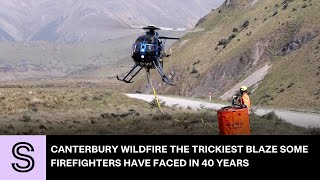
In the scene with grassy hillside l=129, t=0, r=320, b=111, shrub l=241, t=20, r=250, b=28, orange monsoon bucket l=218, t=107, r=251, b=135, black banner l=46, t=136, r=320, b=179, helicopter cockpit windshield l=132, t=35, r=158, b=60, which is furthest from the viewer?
shrub l=241, t=20, r=250, b=28

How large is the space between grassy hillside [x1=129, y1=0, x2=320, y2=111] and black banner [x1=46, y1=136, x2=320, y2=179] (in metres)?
27.9

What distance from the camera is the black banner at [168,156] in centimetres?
1208

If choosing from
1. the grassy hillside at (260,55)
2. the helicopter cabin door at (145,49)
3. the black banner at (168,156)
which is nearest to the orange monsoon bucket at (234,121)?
the black banner at (168,156)

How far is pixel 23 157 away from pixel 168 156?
332 centimetres

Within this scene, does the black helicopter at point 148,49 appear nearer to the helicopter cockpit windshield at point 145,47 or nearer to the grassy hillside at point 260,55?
the helicopter cockpit windshield at point 145,47

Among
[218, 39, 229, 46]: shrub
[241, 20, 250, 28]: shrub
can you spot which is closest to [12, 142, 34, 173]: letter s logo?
[218, 39, 229, 46]: shrub

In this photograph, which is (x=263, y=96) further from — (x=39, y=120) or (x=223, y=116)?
(x=223, y=116)

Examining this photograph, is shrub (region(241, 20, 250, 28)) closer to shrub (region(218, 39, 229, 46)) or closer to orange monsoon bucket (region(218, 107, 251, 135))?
shrub (region(218, 39, 229, 46))

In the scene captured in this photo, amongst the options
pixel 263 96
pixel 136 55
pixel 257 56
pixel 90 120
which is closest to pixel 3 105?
pixel 136 55

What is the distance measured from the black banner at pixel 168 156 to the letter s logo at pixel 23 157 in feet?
1.31

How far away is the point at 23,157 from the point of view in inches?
480

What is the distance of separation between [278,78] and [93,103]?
22.2 metres

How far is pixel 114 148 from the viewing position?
12625mm

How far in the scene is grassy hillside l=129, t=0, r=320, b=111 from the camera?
48.5 m
